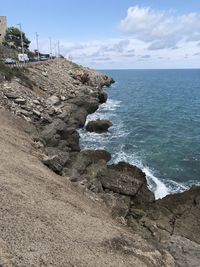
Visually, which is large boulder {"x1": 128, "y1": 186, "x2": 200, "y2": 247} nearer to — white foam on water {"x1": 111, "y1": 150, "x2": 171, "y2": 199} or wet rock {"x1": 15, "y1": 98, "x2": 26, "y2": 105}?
white foam on water {"x1": 111, "y1": 150, "x2": 171, "y2": 199}

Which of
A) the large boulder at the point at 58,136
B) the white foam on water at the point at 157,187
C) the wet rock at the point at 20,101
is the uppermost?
the wet rock at the point at 20,101

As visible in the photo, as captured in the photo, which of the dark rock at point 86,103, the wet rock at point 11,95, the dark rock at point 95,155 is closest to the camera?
the dark rock at point 95,155

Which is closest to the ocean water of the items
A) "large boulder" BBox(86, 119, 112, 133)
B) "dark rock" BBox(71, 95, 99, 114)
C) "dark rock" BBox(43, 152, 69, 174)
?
"large boulder" BBox(86, 119, 112, 133)

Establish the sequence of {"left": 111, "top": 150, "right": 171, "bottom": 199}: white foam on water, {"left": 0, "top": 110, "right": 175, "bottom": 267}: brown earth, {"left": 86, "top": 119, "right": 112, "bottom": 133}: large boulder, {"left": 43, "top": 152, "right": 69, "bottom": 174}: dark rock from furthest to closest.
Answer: {"left": 86, "top": 119, "right": 112, "bottom": 133}: large boulder
{"left": 111, "top": 150, "right": 171, "bottom": 199}: white foam on water
{"left": 43, "top": 152, "right": 69, "bottom": 174}: dark rock
{"left": 0, "top": 110, "right": 175, "bottom": 267}: brown earth

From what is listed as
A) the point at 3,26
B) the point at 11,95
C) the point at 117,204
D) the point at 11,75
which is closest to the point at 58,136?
the point at 11,95

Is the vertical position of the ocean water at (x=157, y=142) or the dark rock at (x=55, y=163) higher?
the dark rock at (x=55, y=163)

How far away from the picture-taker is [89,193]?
67.9 feet

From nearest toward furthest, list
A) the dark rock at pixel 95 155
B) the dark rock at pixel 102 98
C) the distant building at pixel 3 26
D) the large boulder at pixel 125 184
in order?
the large boulder at pixel 125 184 → the dark rock at pixel 95 155 → the dark rock at pixel 102 98 → the distant building at pixel 3 26

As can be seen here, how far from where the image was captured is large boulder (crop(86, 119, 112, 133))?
137 feet

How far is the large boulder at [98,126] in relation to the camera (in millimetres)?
41875

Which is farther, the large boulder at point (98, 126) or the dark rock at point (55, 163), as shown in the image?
the large boulder at point (98, 126)

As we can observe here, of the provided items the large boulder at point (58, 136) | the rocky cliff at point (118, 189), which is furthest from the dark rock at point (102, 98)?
the large boulder at point (58, 136)

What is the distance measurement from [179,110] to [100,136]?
2681 centimetres

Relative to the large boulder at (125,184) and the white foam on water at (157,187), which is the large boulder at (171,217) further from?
the white foam on water at (157,187)
